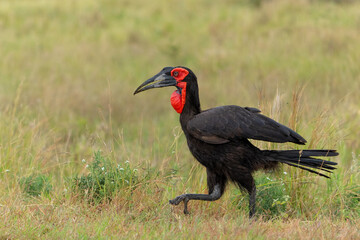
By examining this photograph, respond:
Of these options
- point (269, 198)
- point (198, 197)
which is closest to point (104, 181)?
point (198, 197)

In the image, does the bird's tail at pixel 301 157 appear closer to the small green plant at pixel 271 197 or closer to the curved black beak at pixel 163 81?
the small green plant at pixel 271 197

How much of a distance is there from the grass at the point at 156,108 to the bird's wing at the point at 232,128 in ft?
1.81

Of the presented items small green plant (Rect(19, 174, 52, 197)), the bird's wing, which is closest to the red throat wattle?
the bird's wing

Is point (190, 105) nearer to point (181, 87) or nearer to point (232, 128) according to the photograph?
point (181, 87)

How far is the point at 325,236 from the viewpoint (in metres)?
4.08

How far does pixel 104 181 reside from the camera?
16.4 ft

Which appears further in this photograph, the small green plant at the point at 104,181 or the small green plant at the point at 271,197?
the small green plant at the point at 271,197

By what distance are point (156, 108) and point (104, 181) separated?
5.22 metres

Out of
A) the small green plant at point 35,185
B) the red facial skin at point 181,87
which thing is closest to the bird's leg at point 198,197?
the red facial skin at point 181,87

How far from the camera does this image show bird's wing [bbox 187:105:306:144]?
4672 millimetres

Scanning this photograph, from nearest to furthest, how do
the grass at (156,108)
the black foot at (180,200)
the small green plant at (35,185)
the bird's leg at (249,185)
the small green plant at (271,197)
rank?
the grass at (156,108) < the black foot at (180,200) < the bird's leg at (249,185) < the small green plant at (271,197) < the small green plant at (35,185)

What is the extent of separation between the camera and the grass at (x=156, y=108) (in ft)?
14.8

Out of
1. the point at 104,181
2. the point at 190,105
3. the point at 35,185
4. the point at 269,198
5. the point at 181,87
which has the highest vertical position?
the point at 181,87

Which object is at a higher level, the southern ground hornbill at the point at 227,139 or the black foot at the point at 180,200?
the southern ground hornbill at the point at 227,139
